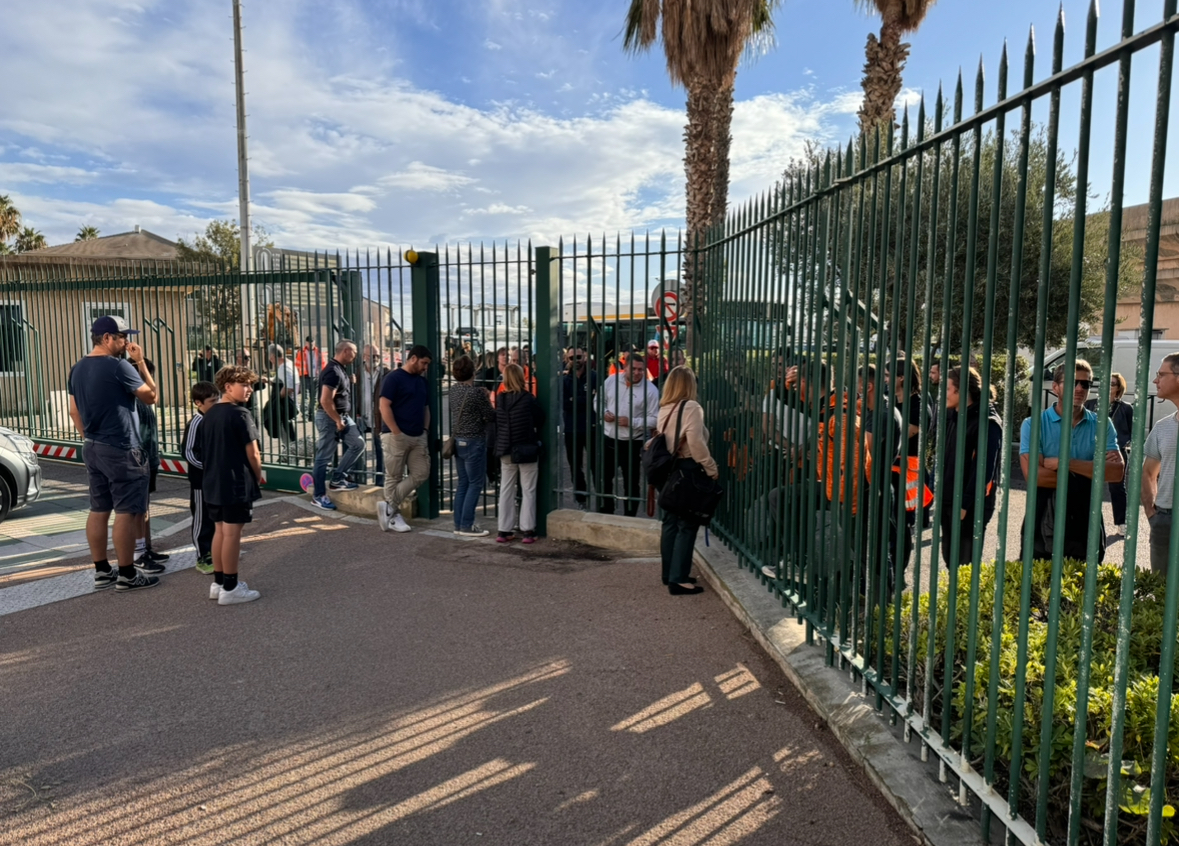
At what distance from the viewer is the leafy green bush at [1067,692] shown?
251 centimetres

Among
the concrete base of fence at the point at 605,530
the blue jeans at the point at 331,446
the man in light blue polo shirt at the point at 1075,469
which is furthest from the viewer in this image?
the blue jeans at the point at 331,446

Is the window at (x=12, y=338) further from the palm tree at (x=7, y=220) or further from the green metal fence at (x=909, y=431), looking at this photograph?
the palm tree at (x=7, y=220)

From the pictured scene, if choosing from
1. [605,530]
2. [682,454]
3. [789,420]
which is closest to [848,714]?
[789,420]

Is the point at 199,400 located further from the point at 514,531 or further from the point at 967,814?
the point at 967,814

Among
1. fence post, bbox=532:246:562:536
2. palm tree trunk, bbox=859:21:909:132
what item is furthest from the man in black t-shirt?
palm tree trunk, bbox=859:21:909:132

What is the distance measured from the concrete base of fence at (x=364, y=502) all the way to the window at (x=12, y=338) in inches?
273

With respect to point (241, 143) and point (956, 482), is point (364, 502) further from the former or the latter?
point (241, 143)

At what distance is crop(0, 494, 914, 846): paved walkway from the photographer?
3164mm

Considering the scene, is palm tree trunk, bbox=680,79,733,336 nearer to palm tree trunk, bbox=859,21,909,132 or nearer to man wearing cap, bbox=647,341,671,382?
palm tree trunk, bbox=859,21,909,132

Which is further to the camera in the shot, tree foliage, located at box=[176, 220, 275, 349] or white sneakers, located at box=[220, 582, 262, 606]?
tree foliage, located at box=[176, 220, 275, 349]

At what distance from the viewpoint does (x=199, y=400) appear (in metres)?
6.22

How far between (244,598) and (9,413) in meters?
9.37

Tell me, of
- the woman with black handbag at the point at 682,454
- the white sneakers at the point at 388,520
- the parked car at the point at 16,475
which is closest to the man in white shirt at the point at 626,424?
the woman with black handbag at the point at 682,454

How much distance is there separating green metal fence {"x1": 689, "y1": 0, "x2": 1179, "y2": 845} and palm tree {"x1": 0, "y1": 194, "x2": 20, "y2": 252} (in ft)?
143
